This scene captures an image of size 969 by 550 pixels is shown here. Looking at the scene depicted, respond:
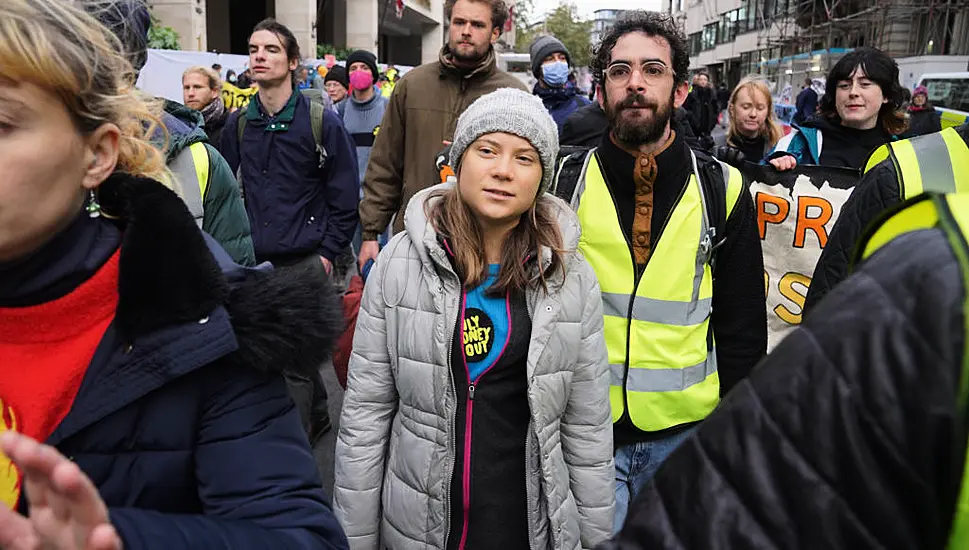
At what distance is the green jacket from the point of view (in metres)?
3.23

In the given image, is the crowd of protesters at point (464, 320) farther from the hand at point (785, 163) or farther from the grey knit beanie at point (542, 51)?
the grey knit beanie at point (542, 51)

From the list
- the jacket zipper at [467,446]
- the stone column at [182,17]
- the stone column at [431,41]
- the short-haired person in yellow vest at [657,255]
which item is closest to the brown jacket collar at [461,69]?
the short-haired person in yellow vest at [657,255]

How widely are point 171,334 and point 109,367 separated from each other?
0.36 feet

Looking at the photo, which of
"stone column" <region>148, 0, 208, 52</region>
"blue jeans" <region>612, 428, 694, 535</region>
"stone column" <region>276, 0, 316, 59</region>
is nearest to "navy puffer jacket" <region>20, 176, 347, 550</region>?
"blue jeans" <region>612, 428, 694, 535</region>

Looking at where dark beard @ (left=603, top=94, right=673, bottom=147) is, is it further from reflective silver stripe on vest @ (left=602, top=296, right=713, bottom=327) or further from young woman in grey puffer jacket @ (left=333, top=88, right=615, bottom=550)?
reflective silver stripe on vest @ (left=602, top=296, right=713, bottom=327)

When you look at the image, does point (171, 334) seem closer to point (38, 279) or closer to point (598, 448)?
point (38, 279)

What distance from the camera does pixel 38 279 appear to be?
126 cm

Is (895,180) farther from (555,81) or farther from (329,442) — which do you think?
(555,81)

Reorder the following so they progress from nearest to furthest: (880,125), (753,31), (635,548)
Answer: (635,548) → (880,125) → (753,31)

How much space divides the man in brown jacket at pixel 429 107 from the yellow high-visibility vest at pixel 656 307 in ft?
5.11

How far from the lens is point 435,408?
7.27 feet

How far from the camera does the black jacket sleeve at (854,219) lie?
80.4 inches

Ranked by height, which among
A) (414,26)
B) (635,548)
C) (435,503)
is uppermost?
(414,26)

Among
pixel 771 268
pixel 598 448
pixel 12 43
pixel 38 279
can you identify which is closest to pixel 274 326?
pixel 38 279
